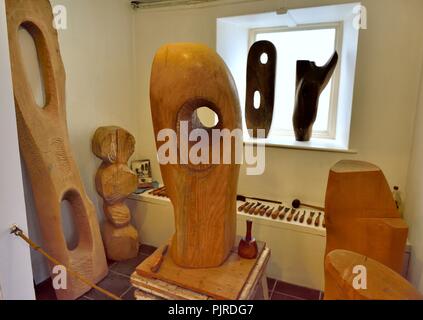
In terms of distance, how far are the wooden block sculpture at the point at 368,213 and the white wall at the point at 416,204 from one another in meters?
0.37

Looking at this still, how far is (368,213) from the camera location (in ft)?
4.10

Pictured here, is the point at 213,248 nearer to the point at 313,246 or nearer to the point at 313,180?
the point at 313,246

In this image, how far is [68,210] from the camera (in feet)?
7.18

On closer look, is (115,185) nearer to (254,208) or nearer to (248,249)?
(254,208)

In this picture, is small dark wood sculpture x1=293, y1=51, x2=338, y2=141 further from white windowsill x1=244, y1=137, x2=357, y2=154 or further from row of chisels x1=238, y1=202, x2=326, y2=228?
row of chisels x1=238, y1=202, x2=326, y2=228

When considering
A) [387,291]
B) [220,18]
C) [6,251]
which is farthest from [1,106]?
[220,18]

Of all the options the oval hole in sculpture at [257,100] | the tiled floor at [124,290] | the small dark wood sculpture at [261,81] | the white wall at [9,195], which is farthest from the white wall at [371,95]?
the white wall at [9,195]

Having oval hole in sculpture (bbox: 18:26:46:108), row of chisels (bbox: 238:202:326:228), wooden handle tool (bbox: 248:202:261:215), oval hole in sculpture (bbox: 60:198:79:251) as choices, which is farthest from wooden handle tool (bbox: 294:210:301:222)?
oval hole in sculpture (bbox: 18:26:46:108)

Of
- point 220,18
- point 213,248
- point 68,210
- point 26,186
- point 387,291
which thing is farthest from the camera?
point 220,18

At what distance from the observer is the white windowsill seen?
2141 millimetres

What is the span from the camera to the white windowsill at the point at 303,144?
2.14 metres

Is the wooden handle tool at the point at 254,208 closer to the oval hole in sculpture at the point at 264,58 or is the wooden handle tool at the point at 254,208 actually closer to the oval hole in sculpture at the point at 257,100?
the oval hole in sculpture at the point at 257,100

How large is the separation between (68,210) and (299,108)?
6.28 feet

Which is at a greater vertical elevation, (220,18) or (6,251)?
(220,18)
